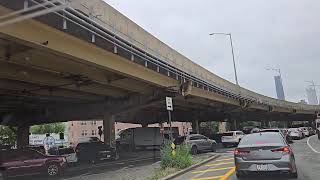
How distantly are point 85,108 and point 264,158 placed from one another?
26156mm

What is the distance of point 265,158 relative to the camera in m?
13.0

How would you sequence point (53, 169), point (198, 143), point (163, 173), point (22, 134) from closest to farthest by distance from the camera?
point (163, 173) → point (53, 169) → point (198, 143) → point (22, 134)

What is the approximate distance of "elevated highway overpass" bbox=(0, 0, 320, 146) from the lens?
15.0 metres

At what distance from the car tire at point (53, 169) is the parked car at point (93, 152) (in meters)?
8.96

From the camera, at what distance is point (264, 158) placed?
13000mm

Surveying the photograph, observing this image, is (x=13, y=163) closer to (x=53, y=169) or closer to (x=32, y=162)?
(x=32, y=162)

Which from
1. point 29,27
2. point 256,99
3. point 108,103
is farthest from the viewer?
point 256,99

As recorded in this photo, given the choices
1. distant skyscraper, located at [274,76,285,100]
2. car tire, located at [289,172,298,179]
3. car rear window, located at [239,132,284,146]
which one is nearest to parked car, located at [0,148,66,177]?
car rear window, located at [239,132,284,146]

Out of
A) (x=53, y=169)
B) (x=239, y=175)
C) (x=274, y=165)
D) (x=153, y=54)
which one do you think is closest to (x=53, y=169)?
(x=53, y=169)

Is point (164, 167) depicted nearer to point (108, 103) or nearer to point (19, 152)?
point (19, 152)

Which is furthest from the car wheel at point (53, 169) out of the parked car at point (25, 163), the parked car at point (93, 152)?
the parked car at point (93, 152)

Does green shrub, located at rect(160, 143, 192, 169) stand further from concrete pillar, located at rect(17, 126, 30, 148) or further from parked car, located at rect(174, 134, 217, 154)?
concrete pillar, located at rect(17, 126, 30, 148)

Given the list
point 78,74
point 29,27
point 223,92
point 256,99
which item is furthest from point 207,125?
point 29,27

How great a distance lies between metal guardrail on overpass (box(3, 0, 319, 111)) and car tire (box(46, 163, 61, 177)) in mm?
6675
